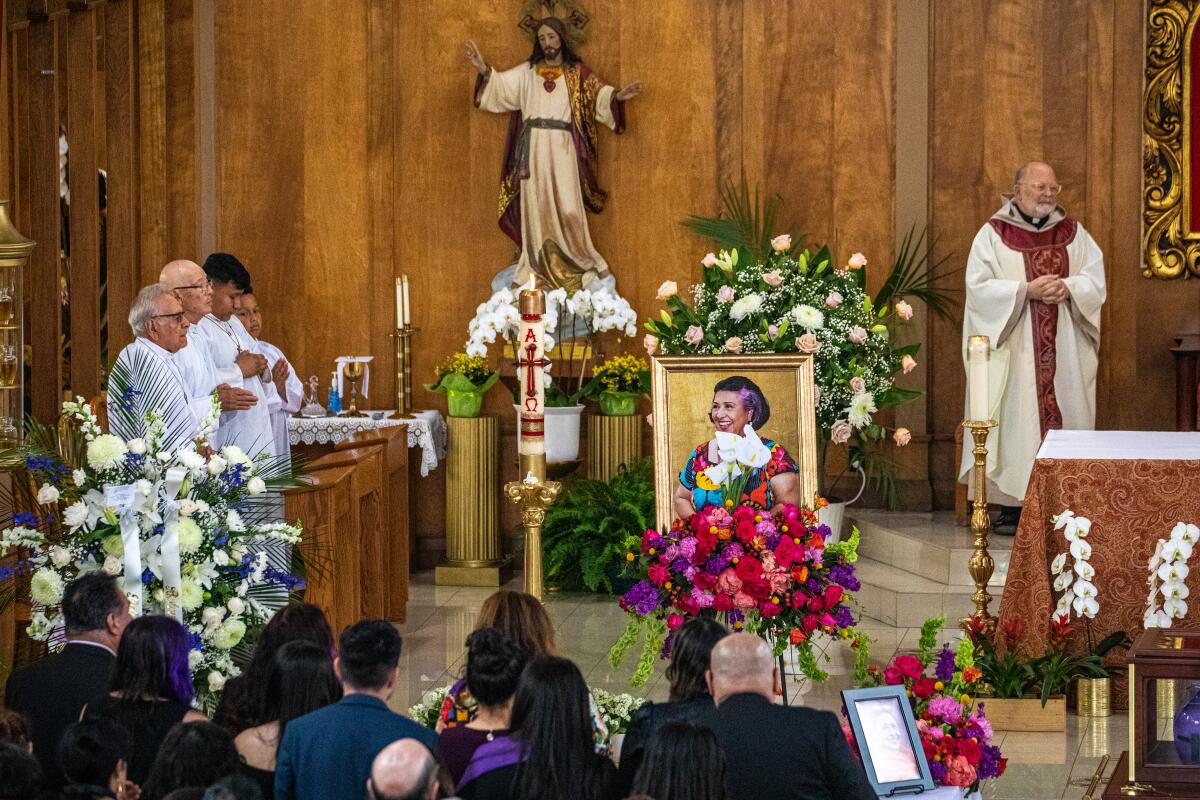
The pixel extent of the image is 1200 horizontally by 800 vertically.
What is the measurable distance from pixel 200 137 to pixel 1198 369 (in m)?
6.66

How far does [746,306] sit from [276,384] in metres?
2.58

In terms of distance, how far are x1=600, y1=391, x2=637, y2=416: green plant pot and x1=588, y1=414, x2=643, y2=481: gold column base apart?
0.12 feet

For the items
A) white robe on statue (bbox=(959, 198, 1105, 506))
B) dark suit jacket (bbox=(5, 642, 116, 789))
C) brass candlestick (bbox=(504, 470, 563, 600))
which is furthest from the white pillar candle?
dark suit jacket (bbox=(5, 642, 116, 789))

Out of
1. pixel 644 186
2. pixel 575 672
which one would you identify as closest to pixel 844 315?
pixel 644 186

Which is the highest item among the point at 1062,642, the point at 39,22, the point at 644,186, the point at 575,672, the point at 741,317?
the point at 39,22

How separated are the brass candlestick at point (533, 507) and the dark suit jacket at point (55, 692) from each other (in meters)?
1.42

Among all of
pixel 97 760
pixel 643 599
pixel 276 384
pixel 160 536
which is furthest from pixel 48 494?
pixel 276 384

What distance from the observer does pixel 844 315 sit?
31.6 feet

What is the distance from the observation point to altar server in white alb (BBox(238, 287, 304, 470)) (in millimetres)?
8883

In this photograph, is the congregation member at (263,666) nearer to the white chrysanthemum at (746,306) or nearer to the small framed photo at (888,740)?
the small framed photo at (888,740)

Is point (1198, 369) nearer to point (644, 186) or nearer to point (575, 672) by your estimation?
point (644, 186)

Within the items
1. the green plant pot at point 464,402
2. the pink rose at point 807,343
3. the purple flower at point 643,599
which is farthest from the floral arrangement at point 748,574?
the green plant pot at point 464,402

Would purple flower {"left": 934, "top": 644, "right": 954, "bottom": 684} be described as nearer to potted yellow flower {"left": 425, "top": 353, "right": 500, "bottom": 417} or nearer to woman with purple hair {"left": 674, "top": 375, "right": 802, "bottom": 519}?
woman with purple hair {"left": 674, "top": 375, "right": 802, "bottom": 519}

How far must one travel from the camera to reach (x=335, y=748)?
3854 millimetres
